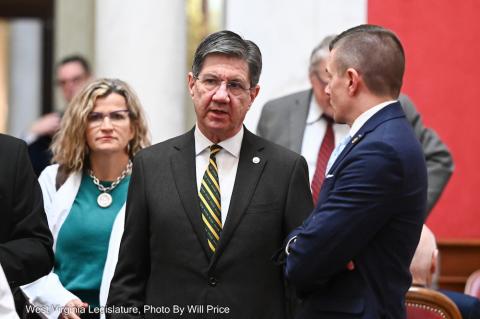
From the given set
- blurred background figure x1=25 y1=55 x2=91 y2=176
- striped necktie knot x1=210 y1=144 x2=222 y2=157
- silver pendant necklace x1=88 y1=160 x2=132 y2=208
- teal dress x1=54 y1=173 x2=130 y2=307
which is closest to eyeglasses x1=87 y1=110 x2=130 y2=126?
silver pendant necklace x1=88 y1=160 x2=132 y2=208

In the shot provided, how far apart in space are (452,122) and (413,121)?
5.02 ft

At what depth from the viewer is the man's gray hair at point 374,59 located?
3.63m

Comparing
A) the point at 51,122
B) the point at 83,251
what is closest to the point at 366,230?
the point at 83,251

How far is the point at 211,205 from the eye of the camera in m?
3.95

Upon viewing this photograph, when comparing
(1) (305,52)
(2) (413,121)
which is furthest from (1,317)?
(1) (305,52)

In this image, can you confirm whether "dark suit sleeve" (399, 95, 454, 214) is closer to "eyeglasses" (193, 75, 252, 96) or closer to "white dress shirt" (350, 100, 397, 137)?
"eyeglasses" (193, 75, 252, 96)

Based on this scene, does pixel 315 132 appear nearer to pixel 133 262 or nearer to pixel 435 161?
pixel 435 161

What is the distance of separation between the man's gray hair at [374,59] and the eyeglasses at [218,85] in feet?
1.47

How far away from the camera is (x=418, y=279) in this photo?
15.8ft

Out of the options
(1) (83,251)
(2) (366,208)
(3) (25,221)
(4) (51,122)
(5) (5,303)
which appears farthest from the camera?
(4) (51,122)

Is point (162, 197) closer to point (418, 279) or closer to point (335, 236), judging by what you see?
point (335, 236)

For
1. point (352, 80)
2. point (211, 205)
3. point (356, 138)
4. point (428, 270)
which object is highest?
point (352, 80)

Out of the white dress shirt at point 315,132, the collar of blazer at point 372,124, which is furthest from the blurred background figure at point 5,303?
the white dress shirt at point 315,132

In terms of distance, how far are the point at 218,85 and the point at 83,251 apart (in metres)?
1.21
